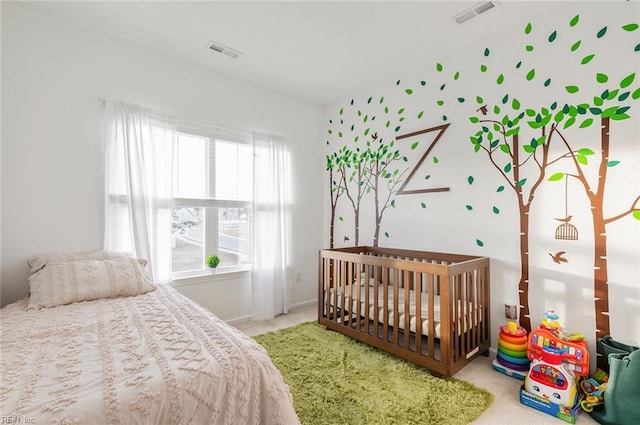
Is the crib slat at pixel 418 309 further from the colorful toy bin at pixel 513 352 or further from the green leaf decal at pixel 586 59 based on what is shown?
the green leaf decal at pixel 586 59

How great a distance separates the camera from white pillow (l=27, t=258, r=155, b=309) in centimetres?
179

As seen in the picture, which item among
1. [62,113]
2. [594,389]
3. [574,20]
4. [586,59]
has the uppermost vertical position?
[574,20]

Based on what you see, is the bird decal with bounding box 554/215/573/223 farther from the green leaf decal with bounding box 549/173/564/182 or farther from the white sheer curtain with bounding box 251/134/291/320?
the white sheer curtain with bounding box 251/134/291/320

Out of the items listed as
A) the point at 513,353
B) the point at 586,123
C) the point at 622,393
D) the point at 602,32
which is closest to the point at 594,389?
the point at 622,393

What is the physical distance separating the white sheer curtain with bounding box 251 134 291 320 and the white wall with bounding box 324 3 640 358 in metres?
1.19

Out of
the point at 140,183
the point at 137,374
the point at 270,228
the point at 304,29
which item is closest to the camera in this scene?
the point at 137,374

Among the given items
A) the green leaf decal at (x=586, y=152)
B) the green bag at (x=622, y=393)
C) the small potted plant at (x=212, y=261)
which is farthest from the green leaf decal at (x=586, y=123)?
the small potted plant at (x=212, y=261)

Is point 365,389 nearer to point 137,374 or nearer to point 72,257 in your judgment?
point 137,374

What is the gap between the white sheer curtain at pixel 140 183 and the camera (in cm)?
244

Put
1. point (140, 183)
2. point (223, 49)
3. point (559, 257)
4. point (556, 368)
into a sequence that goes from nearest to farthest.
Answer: point (556, 368), point (559, 257), point (140, 183), point (223, 49)

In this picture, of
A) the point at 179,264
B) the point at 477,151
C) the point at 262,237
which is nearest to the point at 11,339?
the point at 179,264

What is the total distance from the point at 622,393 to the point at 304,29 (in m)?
3.08

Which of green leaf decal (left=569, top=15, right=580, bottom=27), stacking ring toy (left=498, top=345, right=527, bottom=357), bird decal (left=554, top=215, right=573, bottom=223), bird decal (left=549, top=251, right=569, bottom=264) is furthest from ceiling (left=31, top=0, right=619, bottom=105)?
stacking ring toy (left=498, top=345, right=527, bottom=357)

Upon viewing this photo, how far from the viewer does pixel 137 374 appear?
968 millimetres
